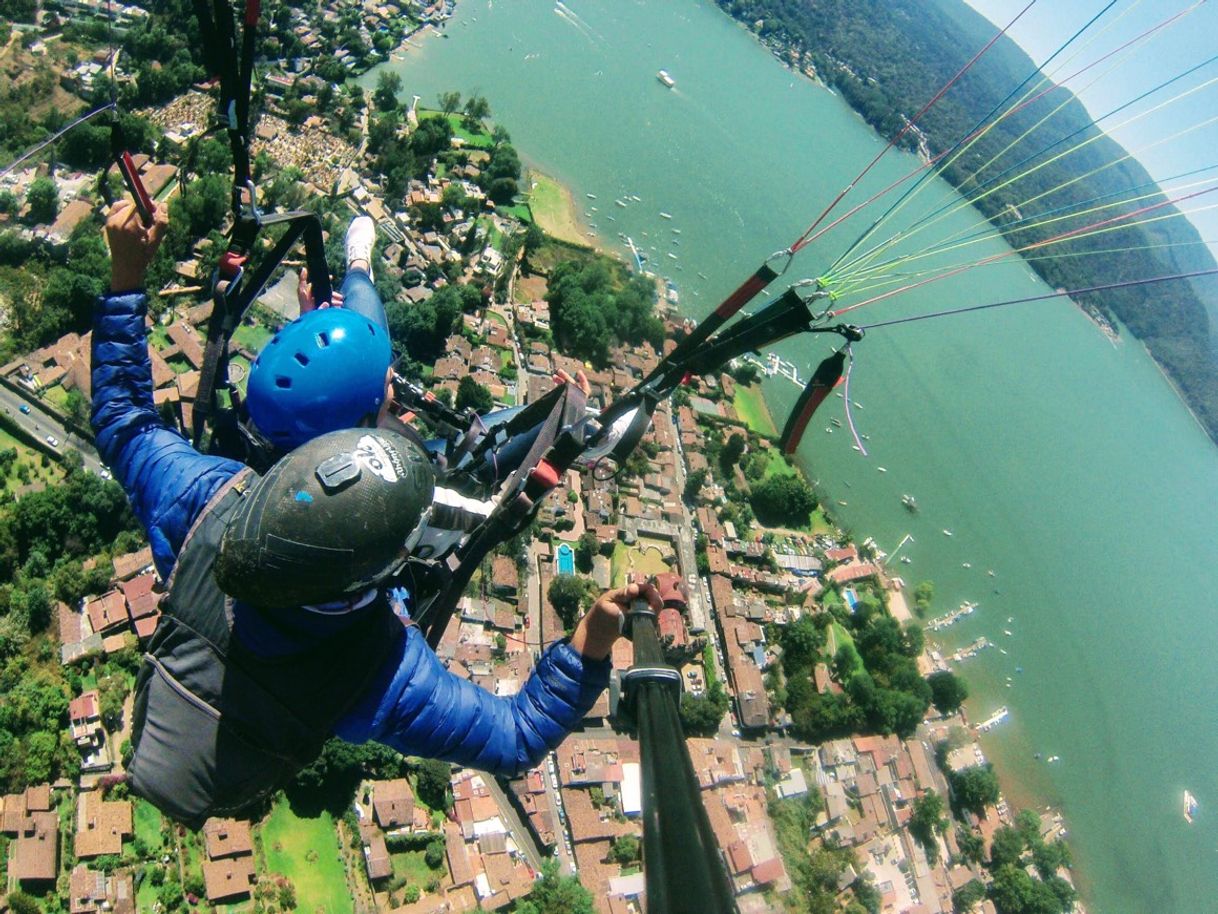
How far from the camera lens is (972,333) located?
20469mm

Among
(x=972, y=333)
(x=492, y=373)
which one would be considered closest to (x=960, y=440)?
(x=972, y=333)

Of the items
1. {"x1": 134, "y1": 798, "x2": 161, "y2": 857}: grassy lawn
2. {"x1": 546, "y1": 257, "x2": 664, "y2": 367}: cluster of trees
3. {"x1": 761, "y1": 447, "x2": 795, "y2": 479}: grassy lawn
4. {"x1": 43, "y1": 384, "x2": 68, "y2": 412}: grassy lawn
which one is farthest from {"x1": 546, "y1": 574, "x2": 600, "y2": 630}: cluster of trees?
{"x1": 43, "y1": 384, "x2": 68, "y2": 412}: grassy lawn

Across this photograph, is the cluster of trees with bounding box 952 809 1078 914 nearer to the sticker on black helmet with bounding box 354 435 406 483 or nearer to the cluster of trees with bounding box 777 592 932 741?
the cluster of trees with bounding box 777 592 932 741

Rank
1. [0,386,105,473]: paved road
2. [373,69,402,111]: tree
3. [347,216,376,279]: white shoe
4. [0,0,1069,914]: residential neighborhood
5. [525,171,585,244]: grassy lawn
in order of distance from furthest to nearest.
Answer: [373,69,402,111]: tree → [525,171,585,244]: grassy lawn → [0,386,105,473]: paved road → [0,0,1069,914]: residential neighborhood → [347,216,376,279]: white shoe

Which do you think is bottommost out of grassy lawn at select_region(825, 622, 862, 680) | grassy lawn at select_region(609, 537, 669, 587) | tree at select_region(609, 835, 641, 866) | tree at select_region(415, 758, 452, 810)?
tree at select_region(415, 758, 452, 810)

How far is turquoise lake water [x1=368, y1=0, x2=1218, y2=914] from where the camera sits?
41.6ft

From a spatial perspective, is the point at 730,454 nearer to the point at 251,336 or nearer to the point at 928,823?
the point at 928,823

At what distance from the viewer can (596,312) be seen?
13.2 meters

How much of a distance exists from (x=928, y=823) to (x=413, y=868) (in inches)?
271

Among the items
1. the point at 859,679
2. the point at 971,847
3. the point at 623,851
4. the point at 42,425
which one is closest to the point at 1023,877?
the point at 971,847

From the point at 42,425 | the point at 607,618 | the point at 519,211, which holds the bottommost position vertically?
the point at 42,425

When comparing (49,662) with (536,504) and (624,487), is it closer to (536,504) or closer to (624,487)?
(624,487)

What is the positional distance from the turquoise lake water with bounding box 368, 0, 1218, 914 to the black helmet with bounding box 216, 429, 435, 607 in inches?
524

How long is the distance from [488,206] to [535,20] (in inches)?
406
